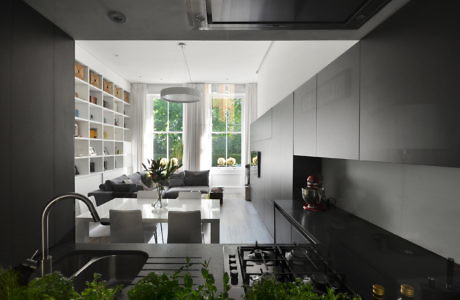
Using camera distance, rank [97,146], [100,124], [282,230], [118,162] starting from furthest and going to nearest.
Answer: [118,162] < [97,146] < [100,124] < [282,230]

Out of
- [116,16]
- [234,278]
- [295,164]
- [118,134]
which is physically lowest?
[234,278]

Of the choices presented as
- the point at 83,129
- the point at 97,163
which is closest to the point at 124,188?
the point at 83,129

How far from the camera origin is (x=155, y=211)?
2926 mm

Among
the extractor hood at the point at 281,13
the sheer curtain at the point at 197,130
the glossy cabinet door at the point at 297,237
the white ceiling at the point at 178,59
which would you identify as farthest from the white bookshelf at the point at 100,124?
the extractor hood at the point at 281,13

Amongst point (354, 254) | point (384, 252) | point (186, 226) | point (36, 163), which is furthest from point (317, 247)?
point (36, 163)

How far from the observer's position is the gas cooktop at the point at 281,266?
41.4 inches

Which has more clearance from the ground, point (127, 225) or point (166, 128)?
point (166, 128)

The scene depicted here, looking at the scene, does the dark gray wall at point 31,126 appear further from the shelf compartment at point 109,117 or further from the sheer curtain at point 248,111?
the sheer curtain at point 248,111

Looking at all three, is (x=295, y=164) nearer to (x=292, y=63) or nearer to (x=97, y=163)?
(x=292, y=63)

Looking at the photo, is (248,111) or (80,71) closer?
(80,71)

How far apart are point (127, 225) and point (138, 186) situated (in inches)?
96.1

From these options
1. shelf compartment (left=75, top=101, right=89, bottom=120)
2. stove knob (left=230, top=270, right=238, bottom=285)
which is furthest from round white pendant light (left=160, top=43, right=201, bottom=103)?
stove knob (left=230, top=270, right=238, bottom=285)

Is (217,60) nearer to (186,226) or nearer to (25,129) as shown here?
(186,226)

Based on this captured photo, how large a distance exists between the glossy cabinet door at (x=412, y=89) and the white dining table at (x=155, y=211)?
1.79 meters
